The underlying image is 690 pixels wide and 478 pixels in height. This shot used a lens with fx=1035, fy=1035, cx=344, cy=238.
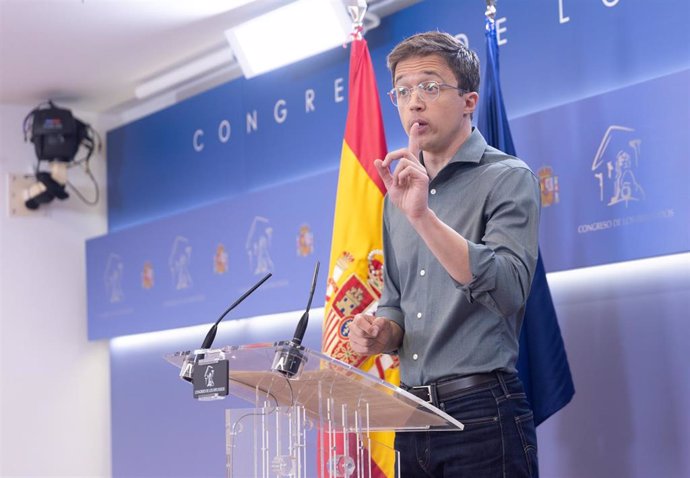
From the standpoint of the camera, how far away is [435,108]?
2.44 m

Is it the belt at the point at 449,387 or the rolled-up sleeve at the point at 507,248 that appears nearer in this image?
the rolled-up sleeve at the point at 507,248

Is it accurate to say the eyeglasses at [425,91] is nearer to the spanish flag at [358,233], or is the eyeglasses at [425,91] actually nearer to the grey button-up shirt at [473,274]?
the grey button-up shirt at [473,274]

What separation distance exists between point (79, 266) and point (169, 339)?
94 cm

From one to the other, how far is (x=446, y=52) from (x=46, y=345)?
437cm

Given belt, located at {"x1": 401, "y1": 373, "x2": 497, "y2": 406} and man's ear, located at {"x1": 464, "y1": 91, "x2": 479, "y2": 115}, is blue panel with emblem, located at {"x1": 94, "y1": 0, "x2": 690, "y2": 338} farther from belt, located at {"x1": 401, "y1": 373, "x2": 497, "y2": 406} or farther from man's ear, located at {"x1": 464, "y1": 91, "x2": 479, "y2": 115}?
belt, located at {"x1": 401, "y1": 373, "x2": 497, "y2": 406}

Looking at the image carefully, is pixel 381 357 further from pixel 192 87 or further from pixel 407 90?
pixel 192 87

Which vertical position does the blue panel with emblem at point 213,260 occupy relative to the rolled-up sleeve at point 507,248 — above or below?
above

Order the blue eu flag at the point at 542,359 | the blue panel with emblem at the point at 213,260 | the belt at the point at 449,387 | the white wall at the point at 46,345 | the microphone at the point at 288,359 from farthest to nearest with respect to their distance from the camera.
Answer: the white wall at the point at 46,345, the blue panel with emblem at the point at 213,260, the blue eu flag at the point at 542,359, the belt at the point at 449,387, the microphone at the point at 288,359

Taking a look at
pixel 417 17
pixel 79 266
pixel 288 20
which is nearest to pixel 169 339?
pixel 79 266

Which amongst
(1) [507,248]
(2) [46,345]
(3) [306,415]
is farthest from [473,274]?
(2) [46,345]

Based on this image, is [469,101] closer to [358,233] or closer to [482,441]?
[482,441]

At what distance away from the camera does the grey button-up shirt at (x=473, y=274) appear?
2160 millimetres

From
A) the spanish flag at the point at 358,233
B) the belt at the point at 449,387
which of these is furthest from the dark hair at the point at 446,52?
the spanish flag at the point at 358,233

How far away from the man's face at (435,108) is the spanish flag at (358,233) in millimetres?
1174
